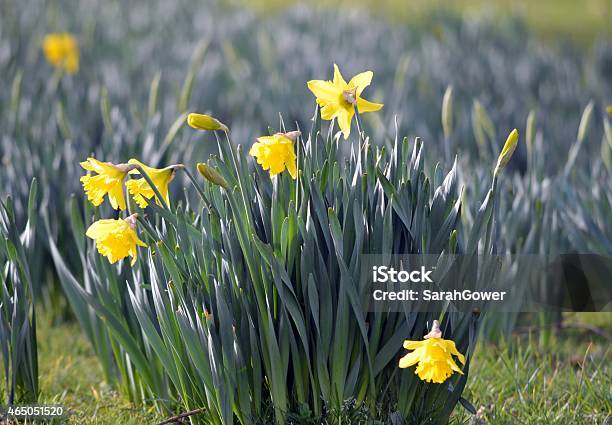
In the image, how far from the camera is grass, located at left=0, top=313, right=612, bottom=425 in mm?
2322

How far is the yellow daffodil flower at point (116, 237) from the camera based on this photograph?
1978 mm

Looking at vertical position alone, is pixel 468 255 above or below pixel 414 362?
above

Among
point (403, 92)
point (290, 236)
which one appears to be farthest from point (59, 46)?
point (290, 236)

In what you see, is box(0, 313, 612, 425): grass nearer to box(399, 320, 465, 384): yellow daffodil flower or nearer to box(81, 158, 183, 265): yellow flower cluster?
box(399, 320, 465, 384): yellow daffodil flower

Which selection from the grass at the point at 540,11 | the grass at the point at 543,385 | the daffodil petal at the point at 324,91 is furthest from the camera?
the grass at the point at 540,11

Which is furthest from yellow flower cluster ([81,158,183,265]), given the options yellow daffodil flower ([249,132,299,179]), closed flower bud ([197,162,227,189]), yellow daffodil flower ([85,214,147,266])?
yellow daffodil flower ([249,132,299,179])

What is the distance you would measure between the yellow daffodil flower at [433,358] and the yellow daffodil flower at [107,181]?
0.79 metres

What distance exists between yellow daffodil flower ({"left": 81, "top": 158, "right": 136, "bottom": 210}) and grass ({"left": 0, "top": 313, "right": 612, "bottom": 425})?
68 centimetres

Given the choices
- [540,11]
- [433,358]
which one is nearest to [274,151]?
[433,358]

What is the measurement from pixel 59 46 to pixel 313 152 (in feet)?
13.0

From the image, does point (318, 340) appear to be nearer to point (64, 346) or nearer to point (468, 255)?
point (468, 255)

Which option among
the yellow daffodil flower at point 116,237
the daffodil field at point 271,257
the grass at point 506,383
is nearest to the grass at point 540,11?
the daffodil field at point 271,257

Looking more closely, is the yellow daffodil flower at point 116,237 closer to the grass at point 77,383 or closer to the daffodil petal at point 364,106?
the grass at point 77,383

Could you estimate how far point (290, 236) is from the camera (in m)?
2.02
